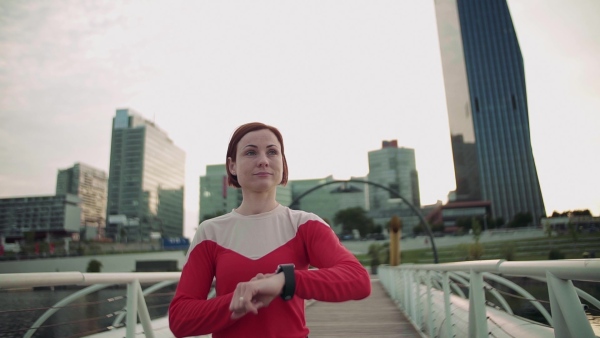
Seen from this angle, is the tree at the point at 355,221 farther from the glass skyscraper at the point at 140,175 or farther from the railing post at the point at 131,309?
the railing post at the point at 131,309

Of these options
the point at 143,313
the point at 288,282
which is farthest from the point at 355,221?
the point at 288,282

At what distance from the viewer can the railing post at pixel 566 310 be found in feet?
4.18

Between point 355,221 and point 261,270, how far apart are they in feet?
308

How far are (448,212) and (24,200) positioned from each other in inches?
4918

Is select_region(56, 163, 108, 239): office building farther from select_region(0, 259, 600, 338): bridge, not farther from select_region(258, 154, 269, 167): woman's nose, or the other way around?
select_region(258, 154, 269, 167): woman's nose

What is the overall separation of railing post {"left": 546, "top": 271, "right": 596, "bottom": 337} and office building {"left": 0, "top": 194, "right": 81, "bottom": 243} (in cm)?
12330

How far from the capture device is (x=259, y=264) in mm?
1375

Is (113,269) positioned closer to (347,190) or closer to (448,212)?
(347,190)

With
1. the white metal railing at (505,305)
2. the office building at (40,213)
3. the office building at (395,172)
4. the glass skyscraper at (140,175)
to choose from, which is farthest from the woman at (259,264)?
the glass skyscraper at (140,175)

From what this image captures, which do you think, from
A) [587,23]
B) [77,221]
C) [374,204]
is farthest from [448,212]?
[77,221]

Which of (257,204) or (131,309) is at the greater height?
(257,204)

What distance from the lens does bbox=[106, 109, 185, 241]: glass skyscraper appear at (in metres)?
129

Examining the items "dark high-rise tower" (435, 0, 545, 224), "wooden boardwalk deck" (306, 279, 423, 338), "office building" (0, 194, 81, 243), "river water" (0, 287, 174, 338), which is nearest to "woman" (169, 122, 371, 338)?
"river water" (0, 287, 174, 338)

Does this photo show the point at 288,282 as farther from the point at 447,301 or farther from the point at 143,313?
the point at 447,301
